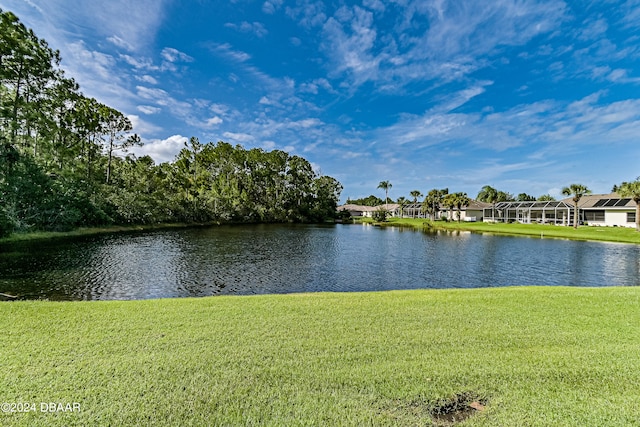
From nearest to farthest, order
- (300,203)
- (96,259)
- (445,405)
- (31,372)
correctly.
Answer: (445,405), (31,372), (96,259), (300,203)

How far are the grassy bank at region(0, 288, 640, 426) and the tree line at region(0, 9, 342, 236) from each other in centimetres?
2514

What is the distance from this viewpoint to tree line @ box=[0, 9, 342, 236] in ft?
80.2

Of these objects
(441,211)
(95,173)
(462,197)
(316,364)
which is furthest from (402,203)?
(316,364)

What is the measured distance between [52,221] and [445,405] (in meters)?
36.9

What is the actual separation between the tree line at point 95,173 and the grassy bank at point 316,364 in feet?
82.5

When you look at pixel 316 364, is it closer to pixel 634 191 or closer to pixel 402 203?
pixel 634 191

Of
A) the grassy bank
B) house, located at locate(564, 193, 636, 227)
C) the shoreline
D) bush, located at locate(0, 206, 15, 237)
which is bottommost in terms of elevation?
the grassy bank

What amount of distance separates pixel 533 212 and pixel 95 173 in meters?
77.2

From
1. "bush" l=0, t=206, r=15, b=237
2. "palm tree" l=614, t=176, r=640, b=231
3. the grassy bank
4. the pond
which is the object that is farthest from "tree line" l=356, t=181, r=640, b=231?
"bush" l=0, t=206, r=15, b=237

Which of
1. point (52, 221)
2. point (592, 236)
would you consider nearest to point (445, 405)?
point (52, 221)

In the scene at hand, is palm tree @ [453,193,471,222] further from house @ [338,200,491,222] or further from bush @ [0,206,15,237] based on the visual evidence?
bush @ [0,206,15,237]

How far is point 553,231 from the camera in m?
42.0

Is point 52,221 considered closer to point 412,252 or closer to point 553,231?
point 412,252

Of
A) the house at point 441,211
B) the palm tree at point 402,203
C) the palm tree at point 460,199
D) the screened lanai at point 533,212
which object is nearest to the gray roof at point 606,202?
the screened lanai at point 533,212
